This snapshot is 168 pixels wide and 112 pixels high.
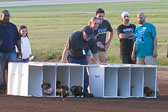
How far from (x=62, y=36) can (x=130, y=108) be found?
2144 centimetres

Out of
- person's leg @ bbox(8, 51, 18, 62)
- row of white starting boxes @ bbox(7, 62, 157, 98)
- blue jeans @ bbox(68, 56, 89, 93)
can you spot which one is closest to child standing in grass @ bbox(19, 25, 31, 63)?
person's leg @ bbox(8, 51, 18, 62)

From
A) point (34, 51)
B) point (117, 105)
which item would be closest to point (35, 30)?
point (34, 51)

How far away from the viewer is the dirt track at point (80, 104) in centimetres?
1161

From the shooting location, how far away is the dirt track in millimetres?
11609

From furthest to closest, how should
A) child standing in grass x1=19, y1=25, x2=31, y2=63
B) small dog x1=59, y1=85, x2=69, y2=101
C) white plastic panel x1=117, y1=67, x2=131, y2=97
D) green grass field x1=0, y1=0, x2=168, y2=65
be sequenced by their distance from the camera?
green grass field x1=0, y1=0, x2=168, y2=65, child standing in grass x1=19, y1=25, x2=31, y2=63, white plastic panel x1=117, y1=67, x2=131, y2=97, small dog x1=59, y1=85, x2=69, y2=101

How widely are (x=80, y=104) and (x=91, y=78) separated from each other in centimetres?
196

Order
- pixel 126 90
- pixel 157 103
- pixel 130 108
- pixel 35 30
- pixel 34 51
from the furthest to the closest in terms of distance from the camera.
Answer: pixel 35 30
pixel 34 51
pixel 126 90
pixel 157 103
pixel 130 108

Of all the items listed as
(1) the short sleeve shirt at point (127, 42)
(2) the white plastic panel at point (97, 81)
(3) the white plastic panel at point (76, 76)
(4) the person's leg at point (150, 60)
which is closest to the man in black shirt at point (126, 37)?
(1) the short sleeve shirt at point (127, 42)

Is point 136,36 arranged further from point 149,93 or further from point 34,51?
point 34,51

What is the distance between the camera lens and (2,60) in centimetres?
1480

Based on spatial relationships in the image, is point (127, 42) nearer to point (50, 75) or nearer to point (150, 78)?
point (150, 78)

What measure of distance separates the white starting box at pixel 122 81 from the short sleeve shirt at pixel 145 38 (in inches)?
17.2

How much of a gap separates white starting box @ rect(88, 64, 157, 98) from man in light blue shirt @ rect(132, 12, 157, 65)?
30 centimetres

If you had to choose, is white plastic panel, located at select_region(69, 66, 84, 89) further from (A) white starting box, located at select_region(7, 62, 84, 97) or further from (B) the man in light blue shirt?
(B) the man in light blue shirt
